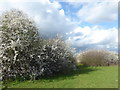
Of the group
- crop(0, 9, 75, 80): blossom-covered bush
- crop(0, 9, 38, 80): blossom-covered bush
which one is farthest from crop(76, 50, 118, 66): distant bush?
crop(0, 9, 38, 80): blossom-covered bush

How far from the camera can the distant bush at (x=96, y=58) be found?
34841 millimetres

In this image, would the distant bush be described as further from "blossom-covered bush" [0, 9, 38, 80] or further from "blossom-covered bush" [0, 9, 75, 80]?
"blossom-covered bush" [0, 9, 38, 80]

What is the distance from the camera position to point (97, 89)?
1238 cm

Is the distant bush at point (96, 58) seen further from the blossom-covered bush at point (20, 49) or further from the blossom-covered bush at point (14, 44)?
the blossom-covered bush at point (14, 44)

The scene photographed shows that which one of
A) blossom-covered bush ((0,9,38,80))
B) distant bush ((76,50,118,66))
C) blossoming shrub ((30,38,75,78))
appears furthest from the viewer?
distant bush ((76,50,118,66))

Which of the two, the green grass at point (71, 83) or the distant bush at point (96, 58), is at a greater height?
the distant bush at point (96, 58)

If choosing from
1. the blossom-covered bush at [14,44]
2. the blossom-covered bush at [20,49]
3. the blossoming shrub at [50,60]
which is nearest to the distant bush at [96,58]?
the blossoming shrub at [50,60]

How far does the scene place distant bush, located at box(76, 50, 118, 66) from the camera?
34.8 meters

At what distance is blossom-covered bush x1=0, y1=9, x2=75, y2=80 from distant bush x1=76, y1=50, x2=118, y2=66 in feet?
58.1

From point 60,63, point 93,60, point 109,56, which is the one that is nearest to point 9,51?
point 60,63

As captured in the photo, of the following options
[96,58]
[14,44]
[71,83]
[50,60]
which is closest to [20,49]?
[14,44]

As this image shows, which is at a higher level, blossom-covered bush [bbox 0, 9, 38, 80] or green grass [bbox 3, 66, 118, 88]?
blossom-covered bush [bbox 0, 9, 38, 80]

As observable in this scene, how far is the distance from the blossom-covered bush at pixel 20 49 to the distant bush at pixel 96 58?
17.7m

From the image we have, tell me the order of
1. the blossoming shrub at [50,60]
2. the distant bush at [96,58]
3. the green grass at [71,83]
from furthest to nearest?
the distant bush at [96,58] < the blossoming shrub at [50,60] < the green grass at [71,83]
